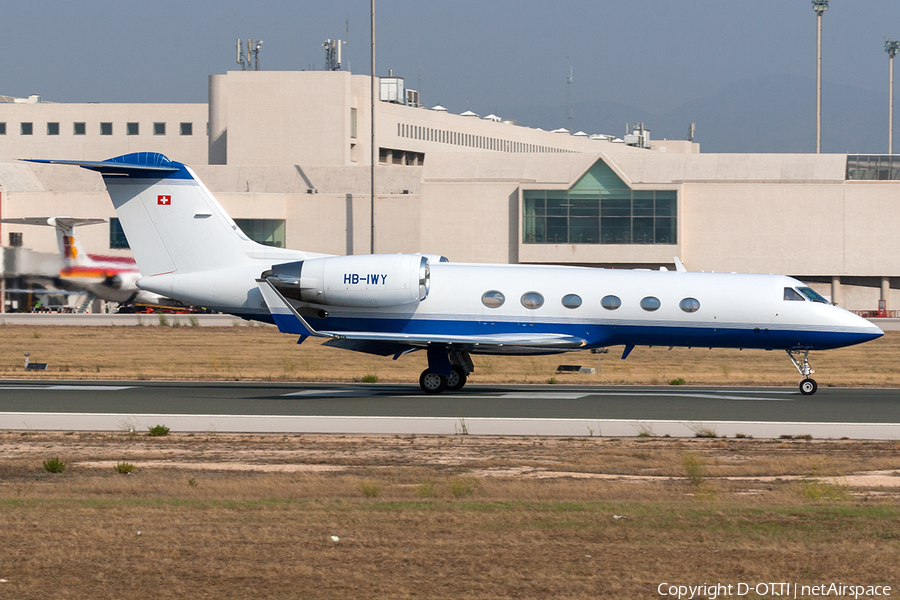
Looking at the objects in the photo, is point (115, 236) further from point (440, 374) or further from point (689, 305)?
point (689, 305)

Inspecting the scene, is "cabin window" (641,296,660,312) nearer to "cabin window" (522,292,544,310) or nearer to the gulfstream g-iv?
the gulfstream g-iv

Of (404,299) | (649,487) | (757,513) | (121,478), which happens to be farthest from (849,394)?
(121,478)

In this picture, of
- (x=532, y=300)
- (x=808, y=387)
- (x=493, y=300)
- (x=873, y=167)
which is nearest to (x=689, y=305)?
(x=808, y=387)

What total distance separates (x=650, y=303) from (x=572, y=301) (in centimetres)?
193

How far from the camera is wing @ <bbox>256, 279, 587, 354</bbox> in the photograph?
24.7 metres

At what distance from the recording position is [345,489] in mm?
13125

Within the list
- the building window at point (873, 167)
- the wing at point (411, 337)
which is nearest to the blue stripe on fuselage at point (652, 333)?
the wing at point (411, 337)

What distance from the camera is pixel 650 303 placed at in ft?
84.0

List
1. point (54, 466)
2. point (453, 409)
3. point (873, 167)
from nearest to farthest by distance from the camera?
point (54, 466) → point (453, 409) → point (873, 167)

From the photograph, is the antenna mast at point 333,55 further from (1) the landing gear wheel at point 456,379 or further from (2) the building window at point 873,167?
(1) the landing gear wheel at point 456,379

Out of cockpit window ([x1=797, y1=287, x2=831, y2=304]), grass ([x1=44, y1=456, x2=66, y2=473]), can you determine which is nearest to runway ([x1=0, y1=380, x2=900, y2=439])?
cockpit window ([x1=797, y1=287, x2=831, y2=304])

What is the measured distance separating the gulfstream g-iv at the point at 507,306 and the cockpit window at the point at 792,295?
0.10 ft

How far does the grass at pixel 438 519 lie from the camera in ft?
26.9

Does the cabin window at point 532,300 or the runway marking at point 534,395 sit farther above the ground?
the cabin window at point 532,300
